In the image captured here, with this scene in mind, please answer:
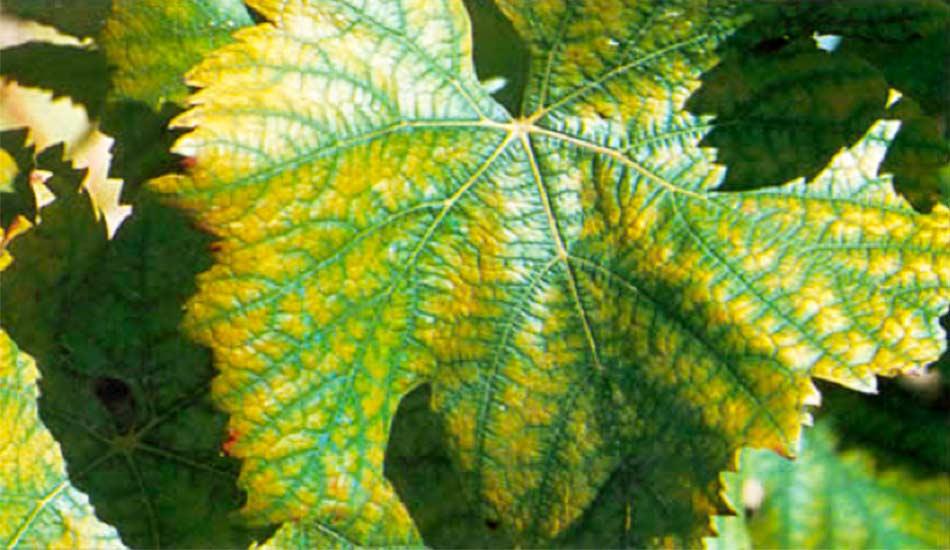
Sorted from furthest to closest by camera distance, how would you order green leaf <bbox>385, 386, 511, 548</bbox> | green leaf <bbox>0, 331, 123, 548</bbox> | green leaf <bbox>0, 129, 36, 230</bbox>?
green leaf <bbox>0, 129, 36, 230</bbox>, green leaf <bbox>0, 331, 123, 548</bbox>, green leaf <bbox>385, 386, 511, 548</bbox>

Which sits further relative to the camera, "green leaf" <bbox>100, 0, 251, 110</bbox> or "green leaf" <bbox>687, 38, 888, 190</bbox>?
"green leaf" <bbox>100, 0, 251, 110</bbox>

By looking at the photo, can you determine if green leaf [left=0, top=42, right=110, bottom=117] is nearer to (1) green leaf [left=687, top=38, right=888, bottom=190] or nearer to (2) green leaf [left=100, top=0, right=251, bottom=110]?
(2) green leaf [left=100, top=0, right=251, bottom=110]

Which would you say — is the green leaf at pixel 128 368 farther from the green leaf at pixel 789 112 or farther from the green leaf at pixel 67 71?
the green leaf at pixel 789 112

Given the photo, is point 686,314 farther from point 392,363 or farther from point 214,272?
point 214,272

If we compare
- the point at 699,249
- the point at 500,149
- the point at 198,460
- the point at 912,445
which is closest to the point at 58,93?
the point at 198,460

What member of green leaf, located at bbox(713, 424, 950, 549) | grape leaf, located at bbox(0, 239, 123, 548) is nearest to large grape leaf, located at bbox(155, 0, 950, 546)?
green leaf, located at bbox(713, 424, 950, 549)

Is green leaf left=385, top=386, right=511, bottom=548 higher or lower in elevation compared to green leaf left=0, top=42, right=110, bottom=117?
lower
